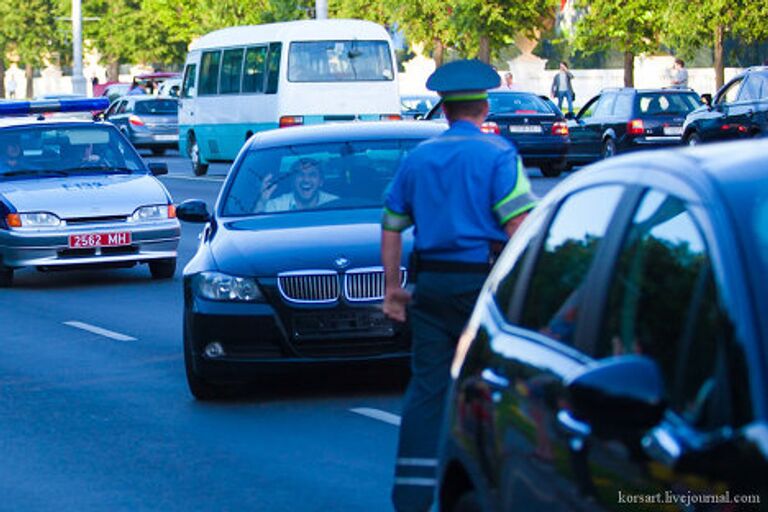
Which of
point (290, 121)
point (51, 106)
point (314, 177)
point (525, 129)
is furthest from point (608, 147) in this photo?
point (314, 177)

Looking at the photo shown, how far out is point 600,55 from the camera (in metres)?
88.1

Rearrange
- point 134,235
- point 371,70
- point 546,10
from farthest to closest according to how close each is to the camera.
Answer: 1. point 546,10
2. point 371,70
3. point 134,235

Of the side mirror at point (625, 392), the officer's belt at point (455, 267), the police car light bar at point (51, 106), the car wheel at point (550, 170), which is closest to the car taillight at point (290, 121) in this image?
the car wheel at point (550, 170)

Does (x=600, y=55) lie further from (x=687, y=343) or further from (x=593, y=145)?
(x=687, y=343)

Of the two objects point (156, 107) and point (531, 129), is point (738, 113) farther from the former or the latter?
point (156, 107)

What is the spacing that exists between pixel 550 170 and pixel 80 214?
726 inches

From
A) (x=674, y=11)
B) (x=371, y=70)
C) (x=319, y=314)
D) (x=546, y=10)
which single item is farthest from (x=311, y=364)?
(x=546, y=10)

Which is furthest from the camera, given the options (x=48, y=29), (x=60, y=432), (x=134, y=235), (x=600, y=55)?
(x=48, y=29)

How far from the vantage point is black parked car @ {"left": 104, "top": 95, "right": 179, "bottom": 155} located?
5047 cm

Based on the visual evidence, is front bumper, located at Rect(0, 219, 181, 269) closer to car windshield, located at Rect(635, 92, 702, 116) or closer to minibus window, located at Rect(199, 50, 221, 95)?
car windshield, located at Rect(635, 92, 702, 116)

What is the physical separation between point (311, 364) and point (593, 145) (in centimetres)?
2569

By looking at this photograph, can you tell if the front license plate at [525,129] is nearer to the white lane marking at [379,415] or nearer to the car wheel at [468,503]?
the white lane marking at [379,415]

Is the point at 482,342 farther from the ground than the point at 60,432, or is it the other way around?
the point at 482,342

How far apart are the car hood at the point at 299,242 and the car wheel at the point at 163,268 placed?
273 inches
